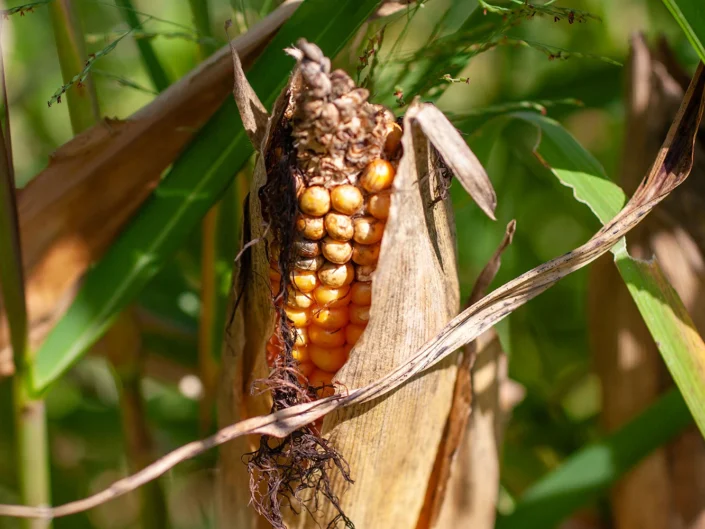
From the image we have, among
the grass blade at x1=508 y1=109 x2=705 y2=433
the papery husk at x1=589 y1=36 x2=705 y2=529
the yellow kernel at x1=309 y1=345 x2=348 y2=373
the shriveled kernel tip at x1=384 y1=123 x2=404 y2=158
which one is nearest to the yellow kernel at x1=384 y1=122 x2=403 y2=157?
the shriveled kernel tip at x1=384 y1=123 x2=404 y2=158

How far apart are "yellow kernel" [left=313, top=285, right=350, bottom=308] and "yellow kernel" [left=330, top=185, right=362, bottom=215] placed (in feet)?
0.27

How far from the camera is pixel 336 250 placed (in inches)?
25.1

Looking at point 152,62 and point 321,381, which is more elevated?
point 152,62

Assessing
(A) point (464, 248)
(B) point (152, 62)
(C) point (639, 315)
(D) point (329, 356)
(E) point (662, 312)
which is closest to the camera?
(D) point (329, 356)

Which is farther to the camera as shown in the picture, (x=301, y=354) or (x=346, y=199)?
(x=301, y=354)

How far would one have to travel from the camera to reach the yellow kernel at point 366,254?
0.64 m

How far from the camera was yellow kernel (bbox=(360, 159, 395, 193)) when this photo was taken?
24.1 inches

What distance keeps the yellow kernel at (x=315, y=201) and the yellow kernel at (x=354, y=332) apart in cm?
13

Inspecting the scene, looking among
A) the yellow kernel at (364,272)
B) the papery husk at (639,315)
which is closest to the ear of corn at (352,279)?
the yellow kernel at (364,272)

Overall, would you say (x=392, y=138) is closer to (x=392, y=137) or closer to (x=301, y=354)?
(x=392, y=137)

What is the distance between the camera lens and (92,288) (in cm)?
89

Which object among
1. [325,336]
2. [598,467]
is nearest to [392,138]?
[325,336]

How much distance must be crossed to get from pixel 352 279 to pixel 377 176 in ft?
0.36

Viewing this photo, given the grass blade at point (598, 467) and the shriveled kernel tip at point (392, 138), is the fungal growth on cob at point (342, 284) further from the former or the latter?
the grass blade at point (598, 467)
